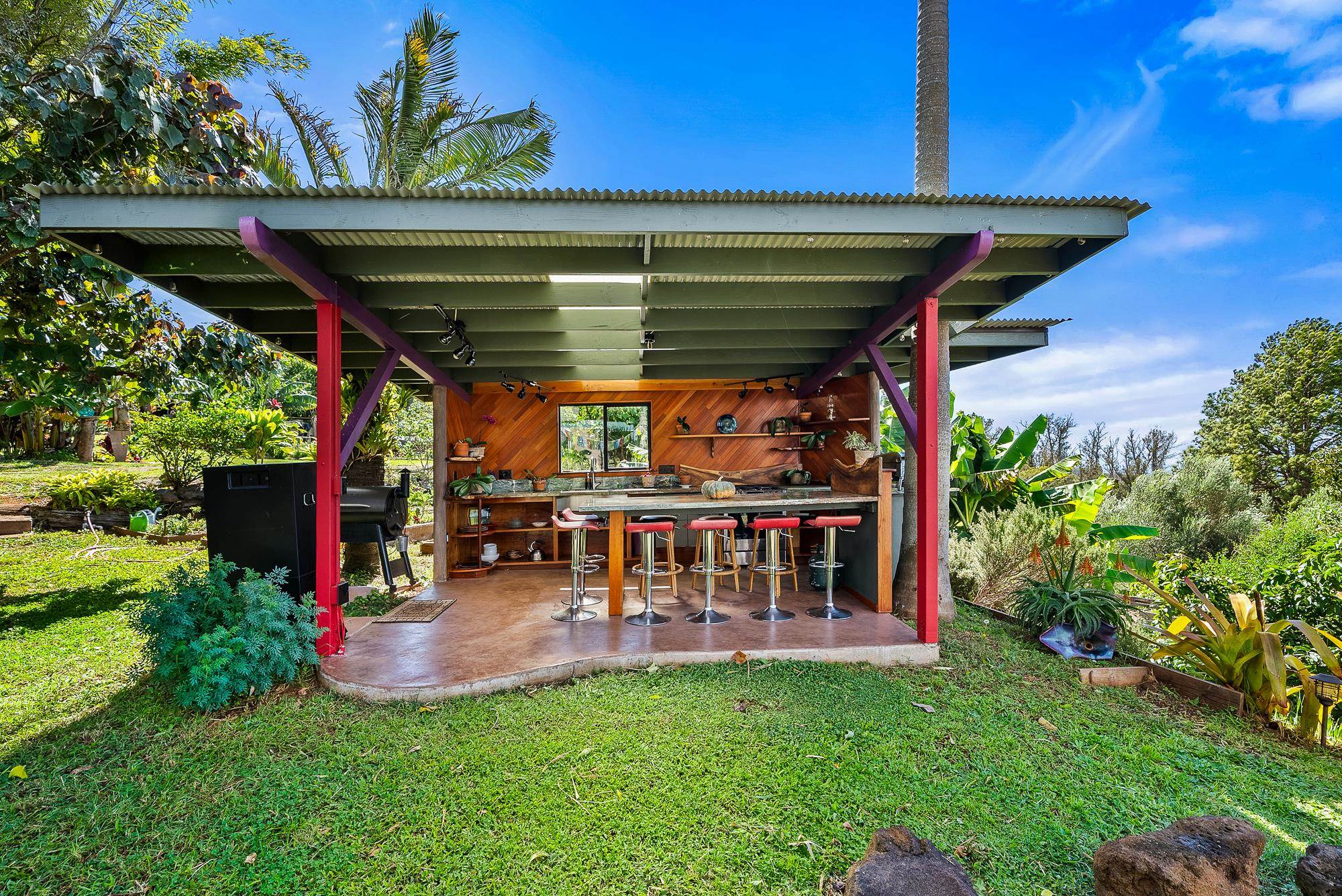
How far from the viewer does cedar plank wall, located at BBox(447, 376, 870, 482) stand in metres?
8.45

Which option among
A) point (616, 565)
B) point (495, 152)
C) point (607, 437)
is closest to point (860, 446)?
point (616, 565)

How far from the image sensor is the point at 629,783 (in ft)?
9.37

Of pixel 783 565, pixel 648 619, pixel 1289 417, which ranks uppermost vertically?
pixel 1289 417

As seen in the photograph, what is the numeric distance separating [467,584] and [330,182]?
5.90m

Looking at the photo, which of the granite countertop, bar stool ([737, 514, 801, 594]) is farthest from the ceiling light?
bar stool ([737, 514, 801, 594])

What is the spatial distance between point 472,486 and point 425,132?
4.84 metres

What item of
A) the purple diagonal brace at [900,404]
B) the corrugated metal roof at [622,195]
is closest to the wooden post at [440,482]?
the corrugated metal roof at [622,195]

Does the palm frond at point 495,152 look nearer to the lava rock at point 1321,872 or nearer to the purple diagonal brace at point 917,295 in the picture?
the purple diagonal brace at point 917,295

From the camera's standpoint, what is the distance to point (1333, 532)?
242 inches

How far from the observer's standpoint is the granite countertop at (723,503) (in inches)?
203

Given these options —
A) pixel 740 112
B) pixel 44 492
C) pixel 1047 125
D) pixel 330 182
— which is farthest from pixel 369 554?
pixel 1047 125

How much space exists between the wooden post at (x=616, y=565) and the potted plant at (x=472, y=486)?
9.21ft

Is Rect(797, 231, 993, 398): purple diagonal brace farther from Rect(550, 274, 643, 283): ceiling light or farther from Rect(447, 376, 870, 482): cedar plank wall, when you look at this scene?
Rect(550, 274, 643, 283): ceiling light

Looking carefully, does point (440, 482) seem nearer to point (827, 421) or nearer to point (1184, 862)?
point (827, 421)
